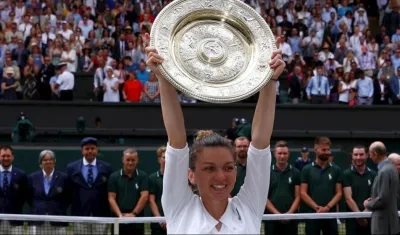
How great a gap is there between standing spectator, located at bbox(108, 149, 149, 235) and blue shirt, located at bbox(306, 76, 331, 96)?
33.5 ft

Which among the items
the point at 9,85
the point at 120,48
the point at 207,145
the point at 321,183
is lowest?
the point at 207,145

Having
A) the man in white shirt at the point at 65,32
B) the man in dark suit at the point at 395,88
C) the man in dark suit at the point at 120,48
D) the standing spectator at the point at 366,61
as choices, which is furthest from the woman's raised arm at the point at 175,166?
the standing spectator at the point at 366,61

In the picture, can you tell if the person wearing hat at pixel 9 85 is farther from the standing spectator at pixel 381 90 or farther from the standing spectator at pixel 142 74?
the standing spectator at pixel 381 90

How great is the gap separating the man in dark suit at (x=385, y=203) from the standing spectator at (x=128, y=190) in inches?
109

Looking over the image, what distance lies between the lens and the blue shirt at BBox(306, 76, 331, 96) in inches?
852

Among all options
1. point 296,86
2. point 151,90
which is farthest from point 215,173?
Result: point 296,86

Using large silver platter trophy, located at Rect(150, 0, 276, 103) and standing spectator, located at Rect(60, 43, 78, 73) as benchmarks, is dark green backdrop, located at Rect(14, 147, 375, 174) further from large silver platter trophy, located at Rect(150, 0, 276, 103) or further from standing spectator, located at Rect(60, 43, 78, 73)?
large silver platter trophy, located at Rect(150, 0, 276, 103)

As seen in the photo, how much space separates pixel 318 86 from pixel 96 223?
12.5 m

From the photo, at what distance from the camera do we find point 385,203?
10.6 metres

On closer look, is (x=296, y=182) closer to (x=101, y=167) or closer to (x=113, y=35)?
(x=101, y=167)

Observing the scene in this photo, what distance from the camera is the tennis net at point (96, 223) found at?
995 cm

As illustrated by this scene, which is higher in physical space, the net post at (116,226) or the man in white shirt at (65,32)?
the man in white shirt at (65,32)

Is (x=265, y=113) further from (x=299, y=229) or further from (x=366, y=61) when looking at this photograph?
(x=366, y=61)

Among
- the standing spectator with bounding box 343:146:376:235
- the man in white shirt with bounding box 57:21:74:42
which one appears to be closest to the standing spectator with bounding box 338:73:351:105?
the man in white shirt with bounding box 57:21:74:42
